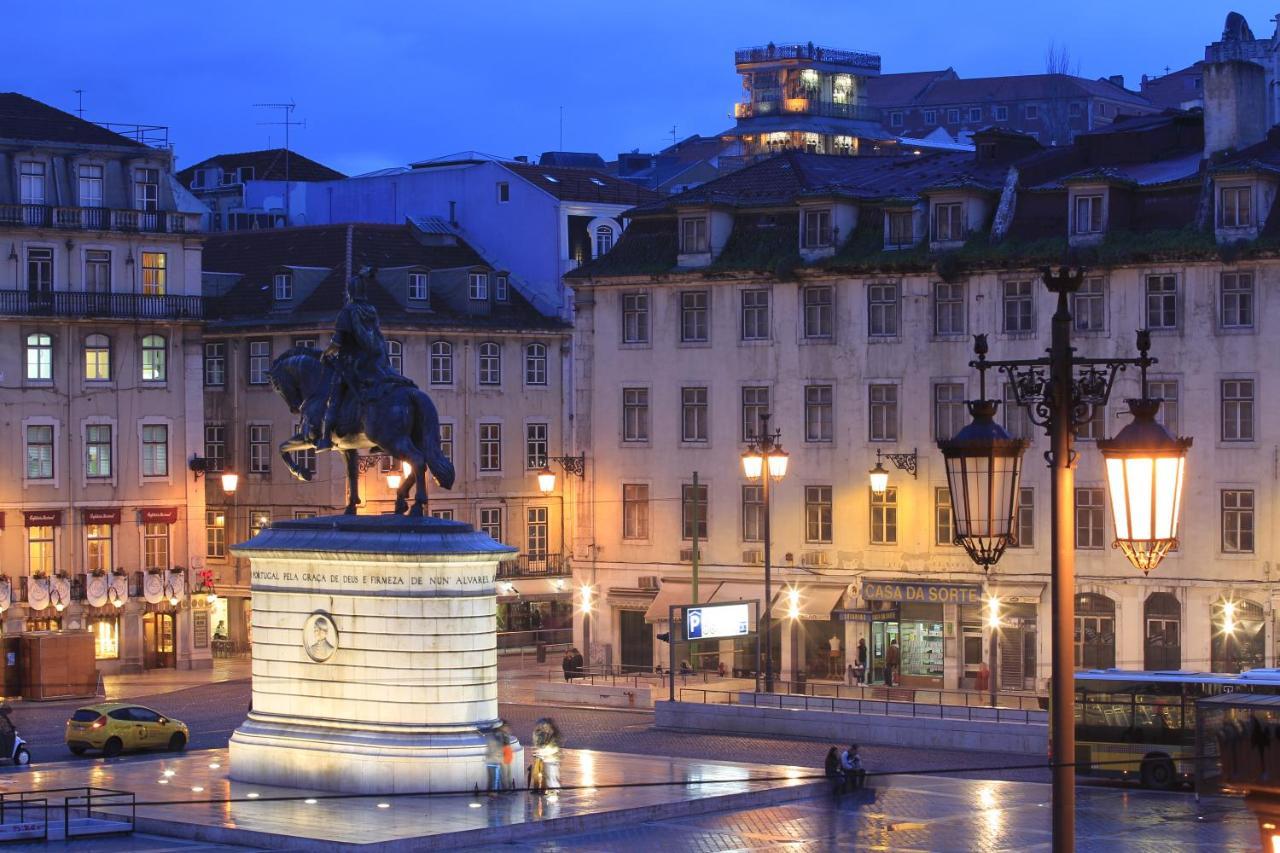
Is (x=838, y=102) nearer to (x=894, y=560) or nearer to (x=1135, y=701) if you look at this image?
(x=894, y=560)

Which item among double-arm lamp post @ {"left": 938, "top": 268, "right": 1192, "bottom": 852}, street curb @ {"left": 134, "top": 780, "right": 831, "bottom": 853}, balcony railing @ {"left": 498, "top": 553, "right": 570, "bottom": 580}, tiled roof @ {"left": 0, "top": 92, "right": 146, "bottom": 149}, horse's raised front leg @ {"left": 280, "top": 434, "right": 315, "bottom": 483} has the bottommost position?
street curb @ {"left": 134, "top": 780, "right": 831, "bottom": 853}

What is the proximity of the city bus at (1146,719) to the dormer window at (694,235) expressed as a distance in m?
22.4

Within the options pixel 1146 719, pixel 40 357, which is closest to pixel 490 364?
pixel 40 357

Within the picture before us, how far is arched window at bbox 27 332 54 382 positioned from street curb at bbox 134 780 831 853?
3139 cm

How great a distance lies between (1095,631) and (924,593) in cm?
432

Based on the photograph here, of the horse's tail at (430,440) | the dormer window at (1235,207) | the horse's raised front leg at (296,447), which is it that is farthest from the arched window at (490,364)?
the horse's tail at (430,440)

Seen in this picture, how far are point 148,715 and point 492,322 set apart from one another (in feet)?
96.2

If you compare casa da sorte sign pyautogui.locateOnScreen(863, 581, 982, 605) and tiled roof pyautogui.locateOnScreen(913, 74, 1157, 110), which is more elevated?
tiled roof pyautogui.locateOnScreen(913, 74, 1157, 110)

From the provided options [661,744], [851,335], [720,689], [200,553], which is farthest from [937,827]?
[200,553]

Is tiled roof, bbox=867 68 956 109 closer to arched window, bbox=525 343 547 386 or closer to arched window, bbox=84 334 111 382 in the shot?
arched window, bbox=525 343 547 386

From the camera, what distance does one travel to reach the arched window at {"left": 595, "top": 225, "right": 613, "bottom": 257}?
7856 centimetres

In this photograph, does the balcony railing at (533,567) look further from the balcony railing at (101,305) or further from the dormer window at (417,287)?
the balcony railing at (101,305)

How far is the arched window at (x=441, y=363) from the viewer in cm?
7344

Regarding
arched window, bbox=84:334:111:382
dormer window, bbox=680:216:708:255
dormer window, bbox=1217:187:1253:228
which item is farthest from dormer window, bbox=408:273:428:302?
dormer window, bbox=1217:187:1253:228
